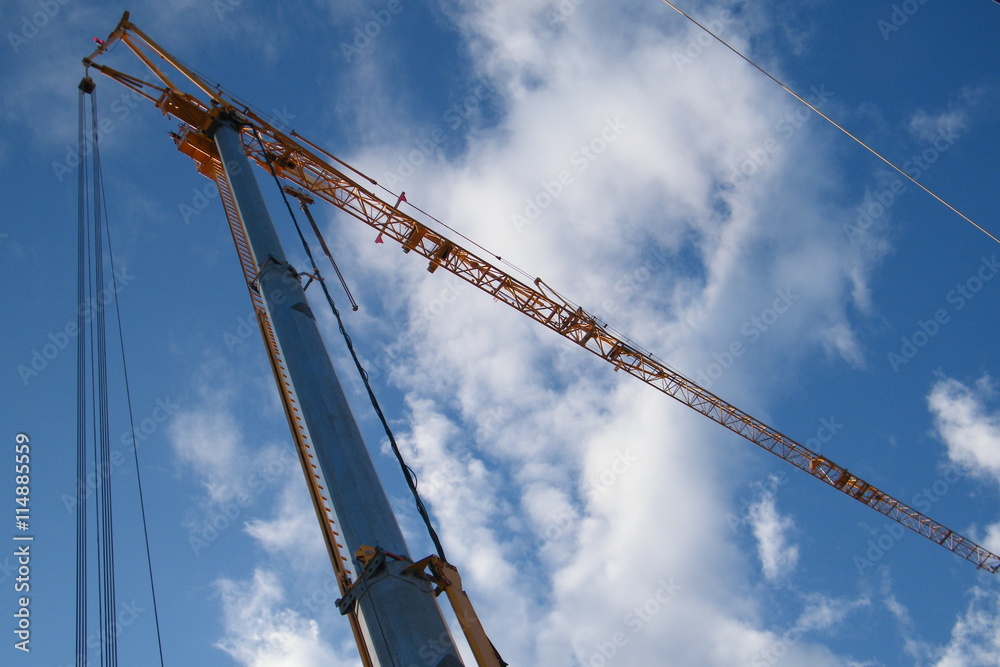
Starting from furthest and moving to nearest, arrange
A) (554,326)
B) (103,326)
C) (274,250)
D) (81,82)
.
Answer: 1. (554,326)
2. (81,82)
3. (103,326)
4. (274,250)

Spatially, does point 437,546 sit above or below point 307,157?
below

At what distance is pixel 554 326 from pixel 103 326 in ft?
82.5

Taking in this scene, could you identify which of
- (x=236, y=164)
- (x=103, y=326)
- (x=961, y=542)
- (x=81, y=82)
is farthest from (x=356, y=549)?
(x=961, y=542)

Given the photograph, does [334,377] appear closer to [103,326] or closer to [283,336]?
[283,336]

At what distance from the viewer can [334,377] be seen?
10.8 m

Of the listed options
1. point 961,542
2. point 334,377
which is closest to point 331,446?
point 334,377

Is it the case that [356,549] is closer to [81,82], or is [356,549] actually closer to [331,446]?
[331,446]

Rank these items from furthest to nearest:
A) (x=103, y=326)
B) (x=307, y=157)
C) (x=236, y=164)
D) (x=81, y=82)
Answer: (x=307, y=157)
(x=81, y=82)
(x=103, y=326)
(x=236, y=164)

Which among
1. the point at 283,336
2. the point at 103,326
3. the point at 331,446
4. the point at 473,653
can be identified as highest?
the point at 103,326

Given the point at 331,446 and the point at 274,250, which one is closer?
the point at 331,446

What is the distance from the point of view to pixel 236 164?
14914 millimetres

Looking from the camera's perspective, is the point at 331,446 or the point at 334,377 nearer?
the point at 331,446

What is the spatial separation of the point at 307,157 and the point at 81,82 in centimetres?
842

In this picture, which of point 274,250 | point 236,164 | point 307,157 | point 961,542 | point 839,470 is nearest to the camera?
point 274,250
